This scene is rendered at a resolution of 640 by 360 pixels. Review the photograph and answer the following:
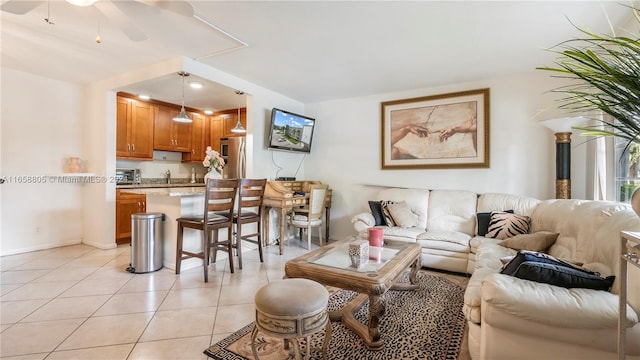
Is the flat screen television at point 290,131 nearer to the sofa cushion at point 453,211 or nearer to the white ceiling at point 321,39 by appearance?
the white ceiling at point 321,39

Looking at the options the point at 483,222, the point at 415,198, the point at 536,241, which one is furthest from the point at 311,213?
the point at 536,241

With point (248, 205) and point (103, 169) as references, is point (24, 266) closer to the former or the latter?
point (103, 169)

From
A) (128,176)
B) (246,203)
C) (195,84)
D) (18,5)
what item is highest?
(195,84)

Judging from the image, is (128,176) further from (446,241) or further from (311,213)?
(446,241)

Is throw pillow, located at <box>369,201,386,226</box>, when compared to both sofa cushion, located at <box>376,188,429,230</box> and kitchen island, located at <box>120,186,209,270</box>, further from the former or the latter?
kitchen island, located at <box>120,186,209,270</box>

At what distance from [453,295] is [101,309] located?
2911 millimetres

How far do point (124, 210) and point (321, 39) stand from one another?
146 inches

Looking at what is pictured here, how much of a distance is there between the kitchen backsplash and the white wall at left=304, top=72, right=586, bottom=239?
2591mm

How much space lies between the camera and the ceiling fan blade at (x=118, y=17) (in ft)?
6.39

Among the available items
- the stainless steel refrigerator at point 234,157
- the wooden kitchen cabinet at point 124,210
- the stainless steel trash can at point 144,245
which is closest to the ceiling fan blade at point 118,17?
the stainless steel trash can at point 144,245

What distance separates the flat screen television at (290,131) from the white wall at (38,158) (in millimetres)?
2908

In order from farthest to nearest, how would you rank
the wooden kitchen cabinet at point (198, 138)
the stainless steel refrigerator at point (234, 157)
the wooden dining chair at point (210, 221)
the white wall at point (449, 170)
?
the wooden kitchen cabinet at point (198, 138) → the stainless steel refrigerator at point (234, 157) → the white wall at point (449, 170) → the wooden dining chair at point (210, 221)

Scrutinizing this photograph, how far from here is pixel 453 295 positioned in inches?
101

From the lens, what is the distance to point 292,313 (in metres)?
1.35
